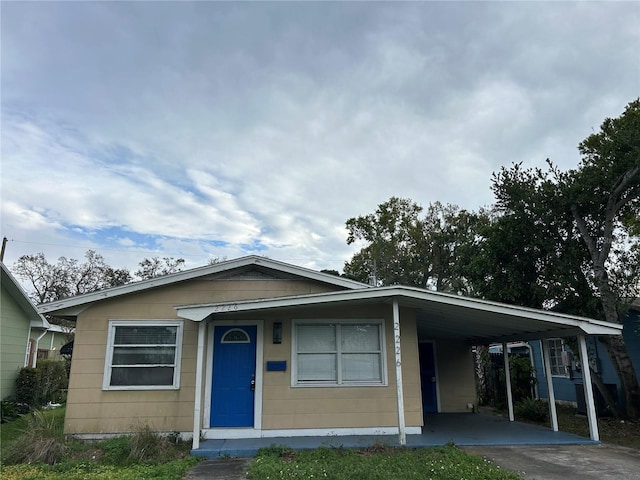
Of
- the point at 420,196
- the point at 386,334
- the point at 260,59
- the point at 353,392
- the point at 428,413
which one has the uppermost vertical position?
the point at 420,196

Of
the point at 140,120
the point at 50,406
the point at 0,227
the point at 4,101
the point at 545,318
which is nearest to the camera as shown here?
the point at 545,318

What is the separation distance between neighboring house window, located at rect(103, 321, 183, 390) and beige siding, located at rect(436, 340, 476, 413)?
7.90 meters

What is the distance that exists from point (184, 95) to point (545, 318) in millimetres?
9893

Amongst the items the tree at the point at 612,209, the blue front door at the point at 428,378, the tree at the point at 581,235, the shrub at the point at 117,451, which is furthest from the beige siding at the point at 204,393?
the tree at the point at 612,209

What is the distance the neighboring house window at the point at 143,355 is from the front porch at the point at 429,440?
163 centimetres

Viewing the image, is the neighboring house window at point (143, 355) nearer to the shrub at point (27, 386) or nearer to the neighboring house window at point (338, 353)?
the neighboring house window at point (338, 353)

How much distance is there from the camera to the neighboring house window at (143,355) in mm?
8344

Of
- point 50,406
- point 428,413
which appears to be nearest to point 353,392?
point 428,413

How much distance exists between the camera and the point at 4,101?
10.7 metres

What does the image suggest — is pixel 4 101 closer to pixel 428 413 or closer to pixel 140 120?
pixel 140 120

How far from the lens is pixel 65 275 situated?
35.7 m

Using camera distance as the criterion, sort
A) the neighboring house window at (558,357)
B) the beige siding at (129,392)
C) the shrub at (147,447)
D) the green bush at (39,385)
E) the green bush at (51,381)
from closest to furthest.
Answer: the shrub at (147,447) < the beige siding at (129,392) < the green bush at (39,385) < the green bush at (51,381) < the neighboring house window at (558,357)

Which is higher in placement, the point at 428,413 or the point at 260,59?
the point at 260,59

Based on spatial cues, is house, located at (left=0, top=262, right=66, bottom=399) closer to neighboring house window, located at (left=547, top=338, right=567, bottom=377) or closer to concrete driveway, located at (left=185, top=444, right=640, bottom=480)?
concrete driveway, located at (left=185, top=444, right=640, bottom=480)
